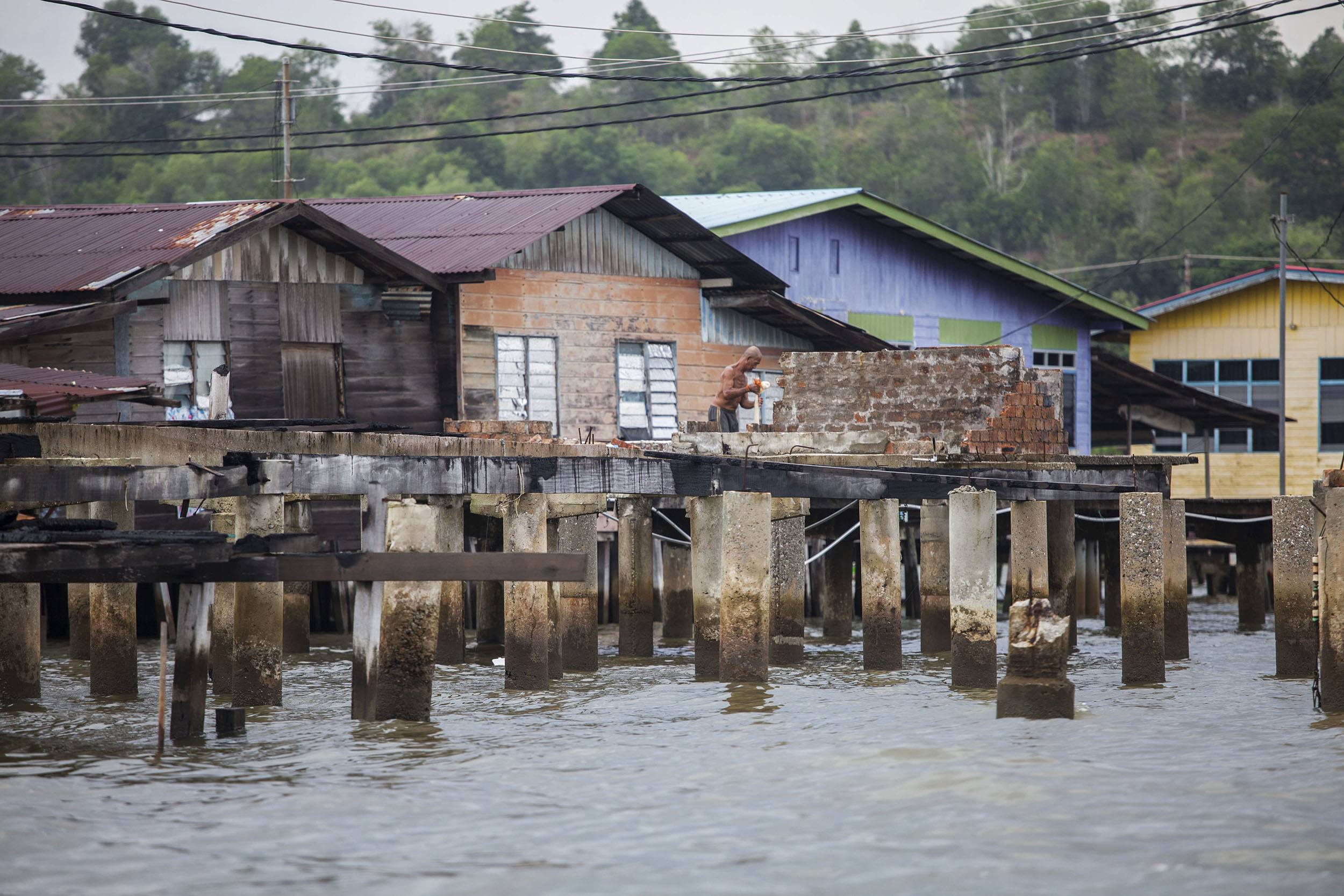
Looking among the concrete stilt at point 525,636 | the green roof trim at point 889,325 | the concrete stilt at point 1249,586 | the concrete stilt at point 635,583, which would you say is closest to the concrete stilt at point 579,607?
the concrete stilt at point 635,583

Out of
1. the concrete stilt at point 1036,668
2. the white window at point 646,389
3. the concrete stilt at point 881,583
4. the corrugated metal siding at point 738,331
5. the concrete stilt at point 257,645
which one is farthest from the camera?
the corrugated metal siding at point 738,331

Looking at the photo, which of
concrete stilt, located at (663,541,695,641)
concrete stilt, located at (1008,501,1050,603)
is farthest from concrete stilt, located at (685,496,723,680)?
concrete stilt, located at (663,541,695,641)

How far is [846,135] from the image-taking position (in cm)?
6962

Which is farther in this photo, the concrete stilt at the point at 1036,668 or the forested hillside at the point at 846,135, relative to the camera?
the forested hillside at the point at 846,135

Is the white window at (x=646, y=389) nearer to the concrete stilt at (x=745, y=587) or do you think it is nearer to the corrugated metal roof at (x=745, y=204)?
the corrugated metal roof at (x=745, y=204)

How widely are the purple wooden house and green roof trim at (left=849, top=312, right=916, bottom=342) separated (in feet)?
0.06

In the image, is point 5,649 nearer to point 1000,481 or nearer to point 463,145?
point 1000,481

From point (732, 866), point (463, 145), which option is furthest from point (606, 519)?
point (463, 145)

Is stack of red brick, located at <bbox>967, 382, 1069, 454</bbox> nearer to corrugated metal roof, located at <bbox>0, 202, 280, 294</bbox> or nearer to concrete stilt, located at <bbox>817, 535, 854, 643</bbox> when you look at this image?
concrete stilt, located at <bbox>817, 535, 854, 643</bbox>

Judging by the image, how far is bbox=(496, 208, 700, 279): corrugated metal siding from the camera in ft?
70.3

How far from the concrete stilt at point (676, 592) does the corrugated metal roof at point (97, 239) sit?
20.2 feet

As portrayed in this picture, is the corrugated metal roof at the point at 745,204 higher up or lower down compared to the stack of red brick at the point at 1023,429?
higher up

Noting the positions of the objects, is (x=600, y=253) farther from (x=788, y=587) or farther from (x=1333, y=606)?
→ (x=1333, y=606)

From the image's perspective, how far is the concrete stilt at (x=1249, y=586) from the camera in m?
21.2
